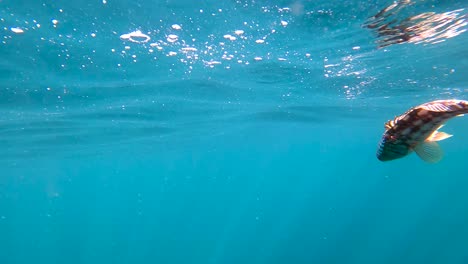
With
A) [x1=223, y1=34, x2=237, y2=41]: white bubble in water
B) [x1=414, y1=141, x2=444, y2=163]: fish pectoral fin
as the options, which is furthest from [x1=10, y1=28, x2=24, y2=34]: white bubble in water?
[x1=414, y1=141, x2=444, y2=163]: fish pectoral fin

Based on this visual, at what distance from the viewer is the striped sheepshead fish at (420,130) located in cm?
299

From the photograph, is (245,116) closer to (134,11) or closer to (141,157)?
(134,11)

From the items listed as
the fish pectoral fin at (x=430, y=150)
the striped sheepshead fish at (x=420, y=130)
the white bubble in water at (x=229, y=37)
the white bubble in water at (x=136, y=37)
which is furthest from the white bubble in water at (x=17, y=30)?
the fish pectoral fin at (x=430, y=150)

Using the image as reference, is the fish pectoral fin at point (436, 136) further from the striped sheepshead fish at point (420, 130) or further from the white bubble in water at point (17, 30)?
the white bubble in water at point (17, 30)

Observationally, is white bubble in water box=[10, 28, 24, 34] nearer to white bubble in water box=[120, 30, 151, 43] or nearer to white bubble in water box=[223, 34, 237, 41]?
white bubble in water box=[120, 30, 151, 43]

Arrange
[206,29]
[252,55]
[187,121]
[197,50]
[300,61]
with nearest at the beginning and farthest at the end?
1. [206,29]
2. [197,50]
3. [252,55]
4. [300,61]
5. [187,121]

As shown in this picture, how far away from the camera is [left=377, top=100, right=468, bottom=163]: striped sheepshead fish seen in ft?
9.81

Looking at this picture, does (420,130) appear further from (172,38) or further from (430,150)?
(172,38)

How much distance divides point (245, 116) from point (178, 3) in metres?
20.3

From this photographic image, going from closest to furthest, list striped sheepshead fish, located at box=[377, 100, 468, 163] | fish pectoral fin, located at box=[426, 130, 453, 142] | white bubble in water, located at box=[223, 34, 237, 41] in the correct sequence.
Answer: striped sheepshead fish, located at box=[377, 100, 468, 163], fish pectoral fin, located at box=[426, 130, 453, 142], white bubble in water, located at box=[223, 34, 237, 41]

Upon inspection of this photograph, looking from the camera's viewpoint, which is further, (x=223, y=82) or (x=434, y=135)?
(x=223, y=82)

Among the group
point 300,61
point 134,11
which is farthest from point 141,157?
point 134,11

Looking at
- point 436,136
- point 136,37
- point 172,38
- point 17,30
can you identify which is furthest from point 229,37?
point 436,136

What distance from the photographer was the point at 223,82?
18109 mm
